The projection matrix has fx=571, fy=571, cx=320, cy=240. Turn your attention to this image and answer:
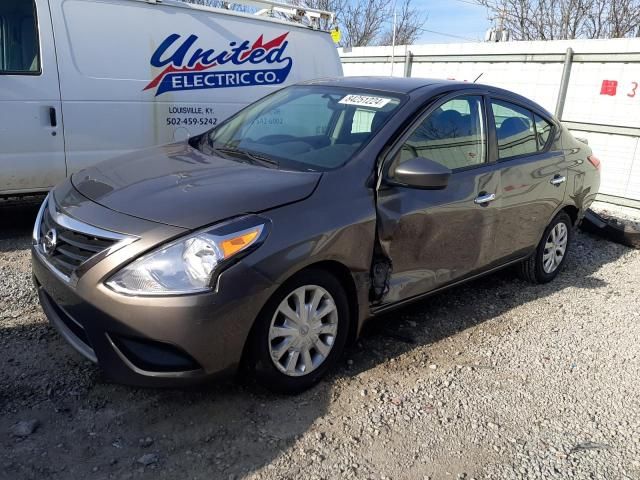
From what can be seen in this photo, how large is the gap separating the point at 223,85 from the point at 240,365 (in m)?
4.14

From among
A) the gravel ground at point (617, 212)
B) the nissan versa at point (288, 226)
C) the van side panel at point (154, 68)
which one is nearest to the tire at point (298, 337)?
the nissan versa at point (288, 226)

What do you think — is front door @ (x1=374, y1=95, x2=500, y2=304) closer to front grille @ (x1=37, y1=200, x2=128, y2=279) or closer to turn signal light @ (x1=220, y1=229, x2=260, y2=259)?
turn signal light @ (x1=220, y1=229, x2=260, y2=259)

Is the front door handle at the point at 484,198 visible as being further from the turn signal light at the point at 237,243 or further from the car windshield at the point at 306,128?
the turn signal light at the point at 237,243

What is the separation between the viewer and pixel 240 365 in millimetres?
2779

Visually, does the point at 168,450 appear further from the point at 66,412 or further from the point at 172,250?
the point at 172,250

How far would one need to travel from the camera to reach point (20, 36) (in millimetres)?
4992

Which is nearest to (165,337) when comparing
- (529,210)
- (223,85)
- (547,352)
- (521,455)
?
(521,455)

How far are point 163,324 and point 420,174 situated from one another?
161cm

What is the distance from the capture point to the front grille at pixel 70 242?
8.50 ft

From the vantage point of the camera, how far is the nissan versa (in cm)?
252

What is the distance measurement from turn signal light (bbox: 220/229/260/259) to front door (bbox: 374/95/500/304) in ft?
2.83

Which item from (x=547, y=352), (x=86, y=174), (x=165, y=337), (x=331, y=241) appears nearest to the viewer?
(x=165, y=337)

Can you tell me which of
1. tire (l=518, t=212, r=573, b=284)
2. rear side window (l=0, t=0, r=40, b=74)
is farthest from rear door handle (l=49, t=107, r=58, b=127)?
tire (l=518, t=212, r=573, b=284)

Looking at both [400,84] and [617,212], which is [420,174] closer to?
[400,84]
